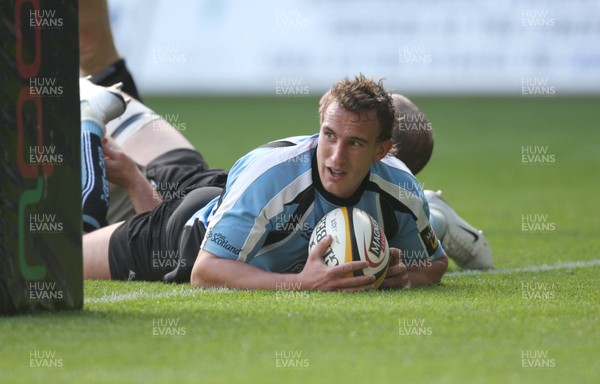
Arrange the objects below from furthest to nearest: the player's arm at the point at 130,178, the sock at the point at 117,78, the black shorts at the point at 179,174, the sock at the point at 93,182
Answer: the sock at the point at 117,78 < the player's arm at the point at 130,178 < the black shorts at the point at 179,174 < the sock at the point at 93,182

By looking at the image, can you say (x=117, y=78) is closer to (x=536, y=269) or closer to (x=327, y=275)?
(x=536, y=269)

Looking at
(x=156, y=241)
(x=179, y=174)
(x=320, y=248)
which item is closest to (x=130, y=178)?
(x=179, y=174)

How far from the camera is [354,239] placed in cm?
630

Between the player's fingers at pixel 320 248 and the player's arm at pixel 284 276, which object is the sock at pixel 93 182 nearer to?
the player's arm at pixel 284 276

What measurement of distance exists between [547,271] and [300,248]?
2043mm

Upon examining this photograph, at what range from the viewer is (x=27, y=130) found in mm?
5539

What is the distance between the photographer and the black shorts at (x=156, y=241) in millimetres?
7430

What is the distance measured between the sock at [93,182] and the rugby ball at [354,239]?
2.10 m

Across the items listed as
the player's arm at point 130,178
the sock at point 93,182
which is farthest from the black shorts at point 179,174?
the sock at point 93,182

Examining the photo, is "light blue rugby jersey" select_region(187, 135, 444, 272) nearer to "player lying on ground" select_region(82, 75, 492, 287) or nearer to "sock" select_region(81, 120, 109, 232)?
"player lying on ground" select_region(82, 75, 492, 287)

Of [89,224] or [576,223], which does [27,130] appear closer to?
[89,224]

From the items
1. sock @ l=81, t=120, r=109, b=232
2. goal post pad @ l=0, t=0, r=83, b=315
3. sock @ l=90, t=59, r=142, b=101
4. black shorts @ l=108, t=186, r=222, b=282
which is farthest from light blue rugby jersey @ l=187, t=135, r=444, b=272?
sock @ l=90, t=59, r=142, b=101

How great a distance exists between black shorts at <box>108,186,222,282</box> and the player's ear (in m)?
1.34

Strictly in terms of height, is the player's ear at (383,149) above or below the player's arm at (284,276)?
above
